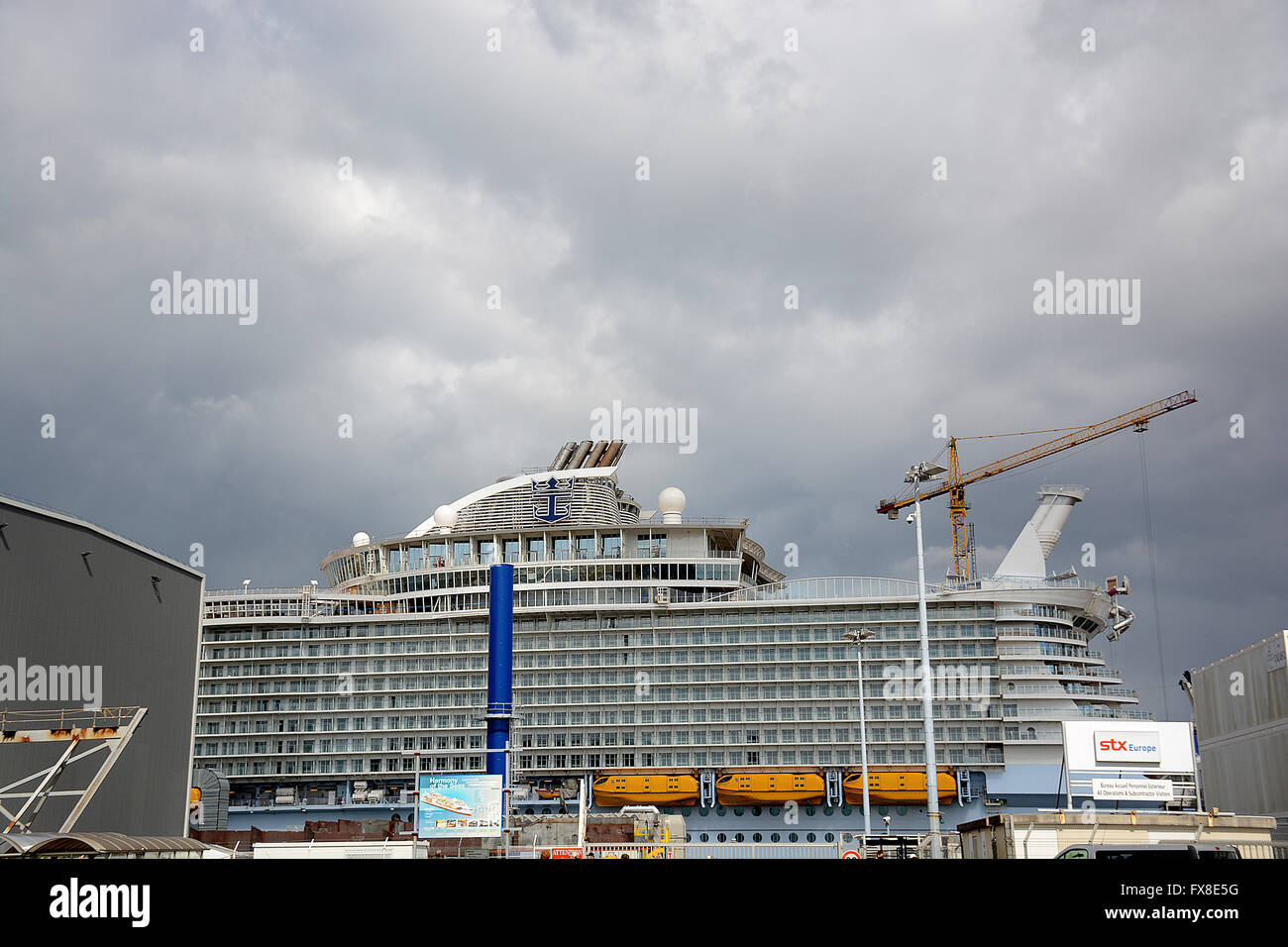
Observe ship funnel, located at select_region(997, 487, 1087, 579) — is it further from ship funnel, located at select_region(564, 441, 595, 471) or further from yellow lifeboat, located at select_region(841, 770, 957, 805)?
ship funnel, located at select_region(564, 441, 595, 471)

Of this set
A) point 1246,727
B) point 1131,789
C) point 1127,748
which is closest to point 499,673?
point 1127,748

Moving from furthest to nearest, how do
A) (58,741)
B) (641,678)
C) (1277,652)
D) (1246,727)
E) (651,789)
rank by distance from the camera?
(641,678) → (651,789) → (58,741) → (1246,727) → (1277,652)

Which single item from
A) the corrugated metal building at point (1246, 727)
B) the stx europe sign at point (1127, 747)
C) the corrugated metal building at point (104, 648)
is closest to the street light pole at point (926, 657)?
the stx europe sign at point (1127, 747)

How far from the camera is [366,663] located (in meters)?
104

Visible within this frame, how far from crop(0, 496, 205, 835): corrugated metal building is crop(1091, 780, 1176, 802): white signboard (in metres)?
41.1

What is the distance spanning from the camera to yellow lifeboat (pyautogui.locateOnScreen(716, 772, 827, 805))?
293 feet

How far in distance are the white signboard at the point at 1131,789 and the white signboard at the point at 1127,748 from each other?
565 millimetres

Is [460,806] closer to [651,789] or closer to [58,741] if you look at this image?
[58,741]

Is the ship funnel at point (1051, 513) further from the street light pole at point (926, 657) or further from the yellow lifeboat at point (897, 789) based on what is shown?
the street light pole at point (926, 657)

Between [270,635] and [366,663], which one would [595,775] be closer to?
[366,663]

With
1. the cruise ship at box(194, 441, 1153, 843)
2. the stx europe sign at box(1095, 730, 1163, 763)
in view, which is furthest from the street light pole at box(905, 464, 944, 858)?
Answer: the cruise ship at box(194, 441, 1153, 843)

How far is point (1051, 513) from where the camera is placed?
11269 cm

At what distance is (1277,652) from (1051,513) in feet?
264

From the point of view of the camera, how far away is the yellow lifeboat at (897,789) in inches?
3442
